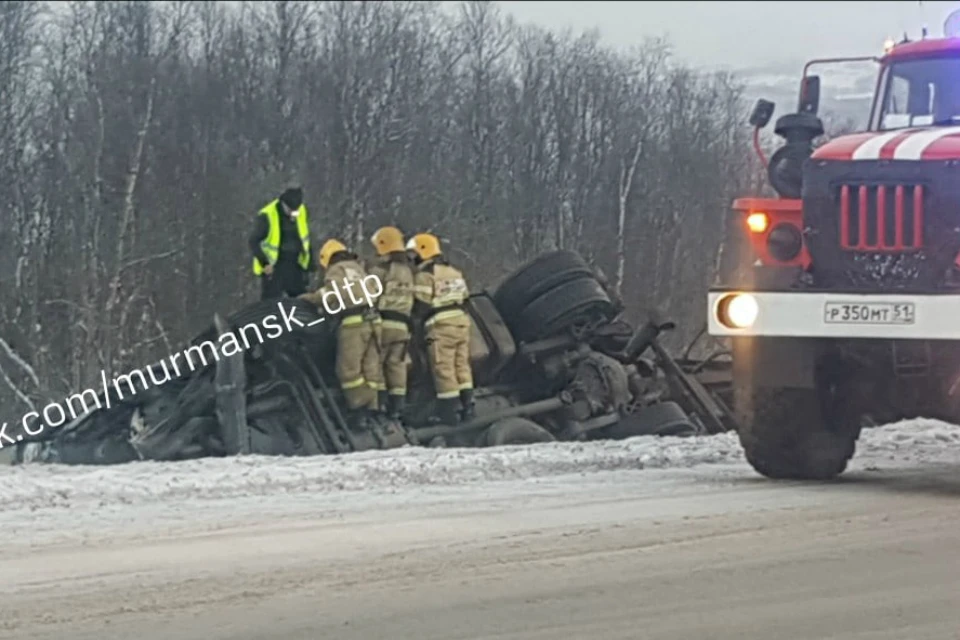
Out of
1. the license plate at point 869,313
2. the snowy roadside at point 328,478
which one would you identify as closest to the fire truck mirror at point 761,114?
the license plate at point 869,313

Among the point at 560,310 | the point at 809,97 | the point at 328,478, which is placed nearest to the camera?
the point at 328,478

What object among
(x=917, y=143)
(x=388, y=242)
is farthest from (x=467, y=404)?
(x=917, y=143)

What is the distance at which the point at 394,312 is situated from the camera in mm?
11422

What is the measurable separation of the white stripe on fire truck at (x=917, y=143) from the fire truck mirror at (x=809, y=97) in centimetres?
111

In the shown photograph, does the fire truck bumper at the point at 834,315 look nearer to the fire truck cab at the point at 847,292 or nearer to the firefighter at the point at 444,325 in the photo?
the fire truck cab at the point at 847,292

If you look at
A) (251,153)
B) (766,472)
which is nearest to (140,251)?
(251,153)

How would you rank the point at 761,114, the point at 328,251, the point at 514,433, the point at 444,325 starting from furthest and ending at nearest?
the point at 328,251 → the point at 514,433 → the point at 444,325 → the point at 761,114

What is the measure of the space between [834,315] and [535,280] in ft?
15.0

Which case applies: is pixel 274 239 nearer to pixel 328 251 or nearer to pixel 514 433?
pixel 328 251

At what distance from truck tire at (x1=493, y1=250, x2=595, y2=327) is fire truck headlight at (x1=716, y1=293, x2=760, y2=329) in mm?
3937

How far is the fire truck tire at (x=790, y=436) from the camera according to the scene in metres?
9.25

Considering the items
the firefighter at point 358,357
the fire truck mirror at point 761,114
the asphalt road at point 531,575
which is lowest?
the asphalt road at point 531,575

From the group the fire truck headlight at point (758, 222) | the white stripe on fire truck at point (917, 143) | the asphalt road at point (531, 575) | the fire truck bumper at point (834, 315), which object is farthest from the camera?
the fire truck headlight at point (758, 222)

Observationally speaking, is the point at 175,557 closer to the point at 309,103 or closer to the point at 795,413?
the point at 795,413
